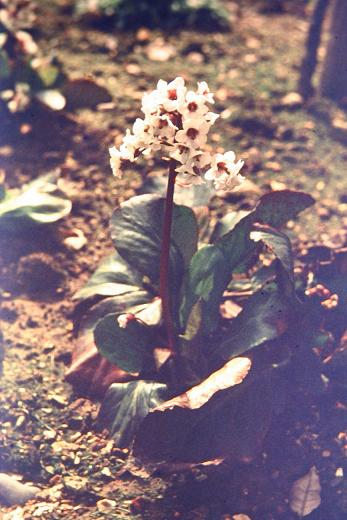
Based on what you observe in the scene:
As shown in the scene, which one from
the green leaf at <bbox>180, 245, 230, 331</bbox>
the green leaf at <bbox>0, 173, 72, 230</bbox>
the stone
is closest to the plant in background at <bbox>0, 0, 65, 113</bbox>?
the green leaf at <bbox>0, 173, 72, 230</bbox>

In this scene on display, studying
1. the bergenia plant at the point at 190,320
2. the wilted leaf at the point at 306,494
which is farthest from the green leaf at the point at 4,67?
the wilted leaf at the point at 306,494

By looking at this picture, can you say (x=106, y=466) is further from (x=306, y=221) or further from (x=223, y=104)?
(x=223, y=104)

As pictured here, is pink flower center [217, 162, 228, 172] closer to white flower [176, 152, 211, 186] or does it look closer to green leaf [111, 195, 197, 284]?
white flower [176, 152, 211, 186]

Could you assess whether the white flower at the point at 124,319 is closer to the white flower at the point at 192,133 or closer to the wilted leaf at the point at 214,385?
the wilted leaf at the point at 214,385

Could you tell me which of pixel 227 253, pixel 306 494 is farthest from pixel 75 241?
pixel 306 494

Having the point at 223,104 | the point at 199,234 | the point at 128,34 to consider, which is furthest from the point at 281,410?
the point at 128,34

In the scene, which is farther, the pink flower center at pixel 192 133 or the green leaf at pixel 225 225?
the green leaf at pixel 225 225

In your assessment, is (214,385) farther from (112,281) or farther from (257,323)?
(112,281)
